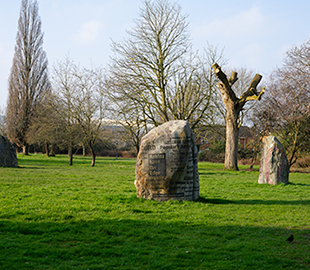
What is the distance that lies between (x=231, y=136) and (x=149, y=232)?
17.3 m

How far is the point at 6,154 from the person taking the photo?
21.3m

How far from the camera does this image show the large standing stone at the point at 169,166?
930cm

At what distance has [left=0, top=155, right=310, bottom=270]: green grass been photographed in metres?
4.91

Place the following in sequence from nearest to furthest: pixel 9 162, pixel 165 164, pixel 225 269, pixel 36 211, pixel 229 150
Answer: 1. pixel 225 269
2. pixel 36 211
3. pixel 165 164
4. pixel 9 162
5. pixel 229 150

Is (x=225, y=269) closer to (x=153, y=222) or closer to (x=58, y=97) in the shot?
(x=153, y=222)

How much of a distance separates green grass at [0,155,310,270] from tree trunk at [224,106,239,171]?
1223cm

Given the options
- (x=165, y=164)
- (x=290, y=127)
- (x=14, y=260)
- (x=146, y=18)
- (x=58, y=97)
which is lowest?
(x=14, y=260)

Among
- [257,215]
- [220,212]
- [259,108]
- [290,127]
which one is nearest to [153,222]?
[220,212]

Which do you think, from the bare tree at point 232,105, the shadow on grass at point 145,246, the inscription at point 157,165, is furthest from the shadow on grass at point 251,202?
the bare tree at point 232,105

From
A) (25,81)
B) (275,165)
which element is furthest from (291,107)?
(25,81)

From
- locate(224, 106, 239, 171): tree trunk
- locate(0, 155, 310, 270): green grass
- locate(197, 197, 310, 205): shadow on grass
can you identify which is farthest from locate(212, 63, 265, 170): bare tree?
locate(197, 197, 310, 205): shadow on grass

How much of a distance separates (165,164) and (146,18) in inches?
634

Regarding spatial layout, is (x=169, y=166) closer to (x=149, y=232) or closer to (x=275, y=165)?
(x=149, y=232)

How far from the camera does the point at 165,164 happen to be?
9.34 metres
